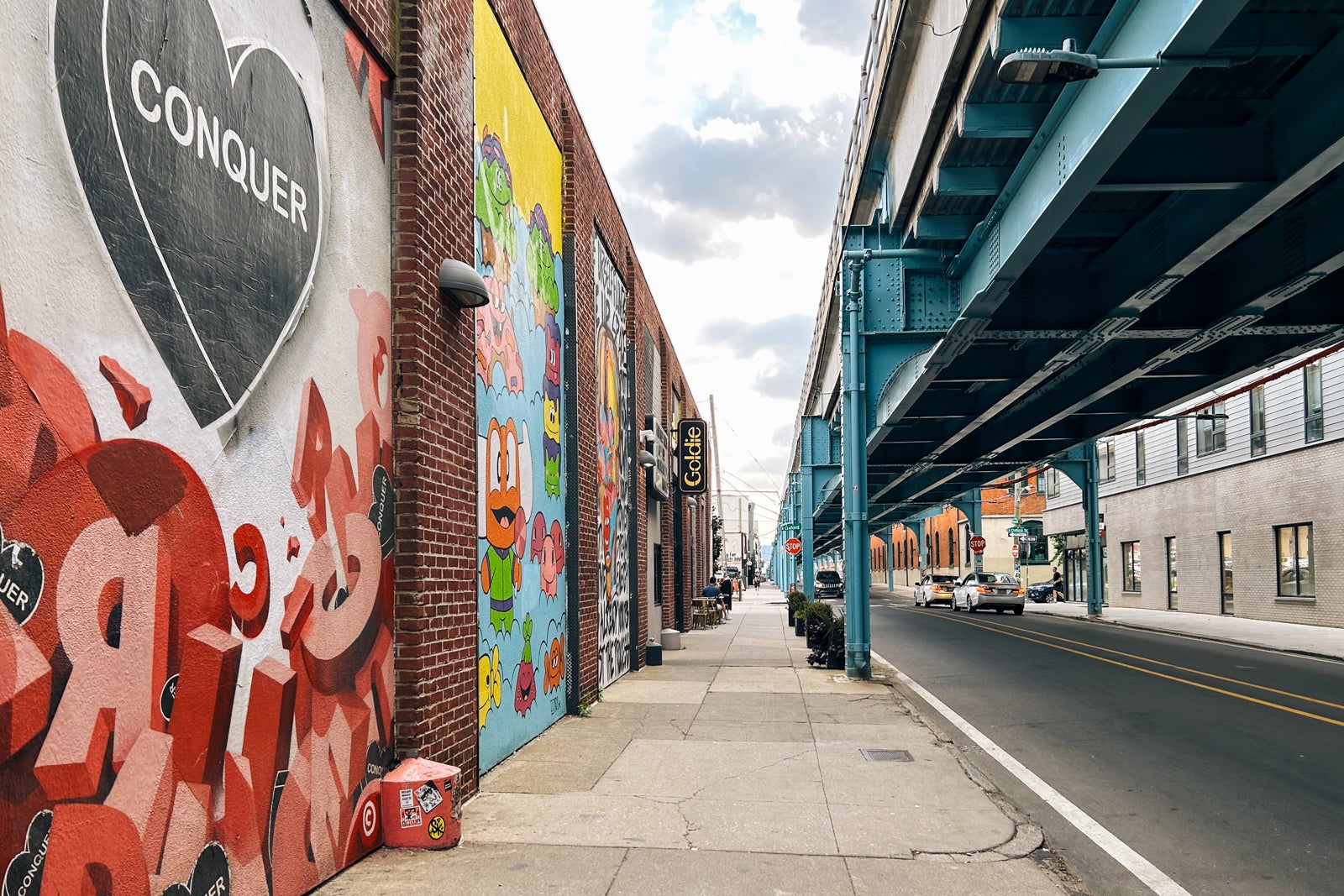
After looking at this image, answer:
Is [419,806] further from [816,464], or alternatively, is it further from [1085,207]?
[816,464]

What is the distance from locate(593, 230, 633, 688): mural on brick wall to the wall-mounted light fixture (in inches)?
259

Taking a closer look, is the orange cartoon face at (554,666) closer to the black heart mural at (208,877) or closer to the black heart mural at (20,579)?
the black heart mural at (208,877)

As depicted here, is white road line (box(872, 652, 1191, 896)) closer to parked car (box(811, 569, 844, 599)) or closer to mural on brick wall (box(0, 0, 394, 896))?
mural on brick wall (box(0, 0, 394, 896))

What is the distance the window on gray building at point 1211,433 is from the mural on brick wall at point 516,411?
3031 centimetres

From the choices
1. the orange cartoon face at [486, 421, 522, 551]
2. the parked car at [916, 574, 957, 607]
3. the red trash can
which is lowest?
the parked car at [916, 574, 957, 607]

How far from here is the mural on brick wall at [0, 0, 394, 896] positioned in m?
3.36

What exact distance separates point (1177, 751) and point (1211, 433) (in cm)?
2976

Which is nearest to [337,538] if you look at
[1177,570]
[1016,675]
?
[1016,675]

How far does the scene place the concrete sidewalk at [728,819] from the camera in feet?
18.2

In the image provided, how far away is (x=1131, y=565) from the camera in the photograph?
4366 centimetres

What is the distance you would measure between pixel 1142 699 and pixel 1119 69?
340 inches

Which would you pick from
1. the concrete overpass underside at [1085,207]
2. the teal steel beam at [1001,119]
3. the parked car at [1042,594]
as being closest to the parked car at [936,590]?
the parked car at [1042,594]

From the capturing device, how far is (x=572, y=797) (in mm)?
7395

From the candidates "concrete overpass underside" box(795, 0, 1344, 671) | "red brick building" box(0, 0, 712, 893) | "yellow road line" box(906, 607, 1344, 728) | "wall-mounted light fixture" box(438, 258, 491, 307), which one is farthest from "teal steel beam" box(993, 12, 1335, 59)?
"yellow road line" box(906, 607, 1344, 728)
